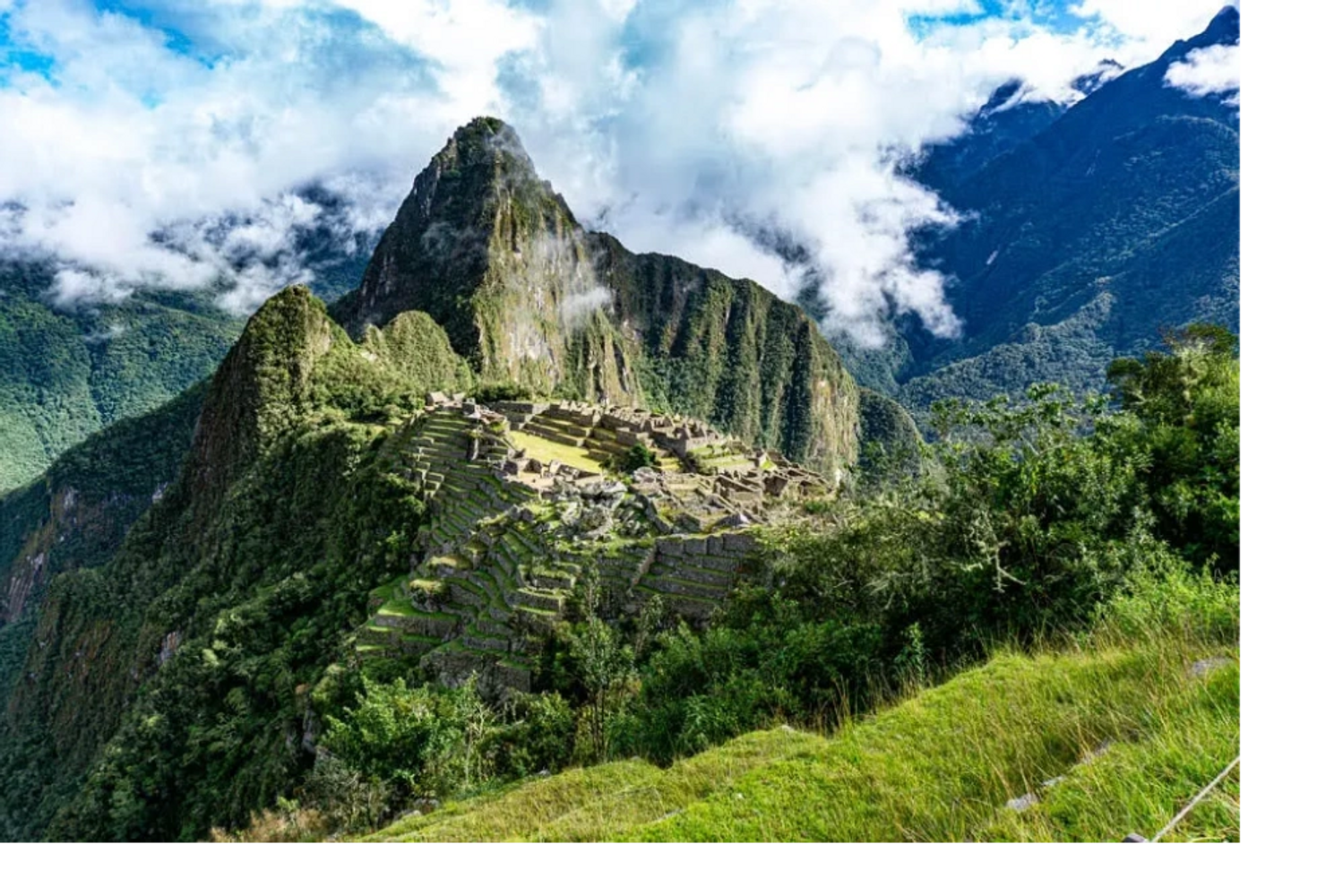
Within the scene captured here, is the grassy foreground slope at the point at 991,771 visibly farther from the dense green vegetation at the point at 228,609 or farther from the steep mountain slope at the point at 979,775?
the dense green vegetation at the point at 228,609

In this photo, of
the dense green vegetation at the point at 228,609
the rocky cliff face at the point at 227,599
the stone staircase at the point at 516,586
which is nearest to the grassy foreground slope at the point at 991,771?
the stone staircase at the point at 516,586

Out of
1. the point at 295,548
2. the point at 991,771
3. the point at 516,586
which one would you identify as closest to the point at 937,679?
the point at 991,771

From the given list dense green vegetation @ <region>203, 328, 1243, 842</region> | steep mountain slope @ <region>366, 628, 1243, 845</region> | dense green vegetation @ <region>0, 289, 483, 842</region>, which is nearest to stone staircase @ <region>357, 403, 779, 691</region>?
dense green vegetation @ <region>203, 328, 1243, 842</region>

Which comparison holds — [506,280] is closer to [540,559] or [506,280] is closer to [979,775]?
[540,559]

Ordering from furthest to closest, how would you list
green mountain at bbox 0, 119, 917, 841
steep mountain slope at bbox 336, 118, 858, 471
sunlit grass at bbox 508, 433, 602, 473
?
steep mountain slope at bbox 336, 118, 858, 471 < sunlit grass at bbox 508, 433, 602, 473 < green mountain at bbox 0, 119, 917, 841

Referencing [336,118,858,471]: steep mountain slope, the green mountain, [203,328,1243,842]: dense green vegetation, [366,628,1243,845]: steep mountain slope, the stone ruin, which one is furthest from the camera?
[336,118,858,471]: steep mountain slope

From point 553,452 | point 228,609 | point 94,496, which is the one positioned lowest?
point 228,609

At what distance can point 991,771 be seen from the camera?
446 cm

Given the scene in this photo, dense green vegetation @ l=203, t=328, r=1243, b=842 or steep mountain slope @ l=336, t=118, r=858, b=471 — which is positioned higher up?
steep mountain slope @ l=336, t=118, r=858, b=471

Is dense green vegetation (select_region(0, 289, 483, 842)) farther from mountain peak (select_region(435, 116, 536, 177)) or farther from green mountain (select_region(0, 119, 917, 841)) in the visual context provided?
mountain peak (select_region(435, 116, 536, 177))

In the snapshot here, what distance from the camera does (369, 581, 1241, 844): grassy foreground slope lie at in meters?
3.41

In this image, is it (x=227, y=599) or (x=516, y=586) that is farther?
(x=227, y=599)

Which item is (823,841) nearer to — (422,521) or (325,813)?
(325,813)
